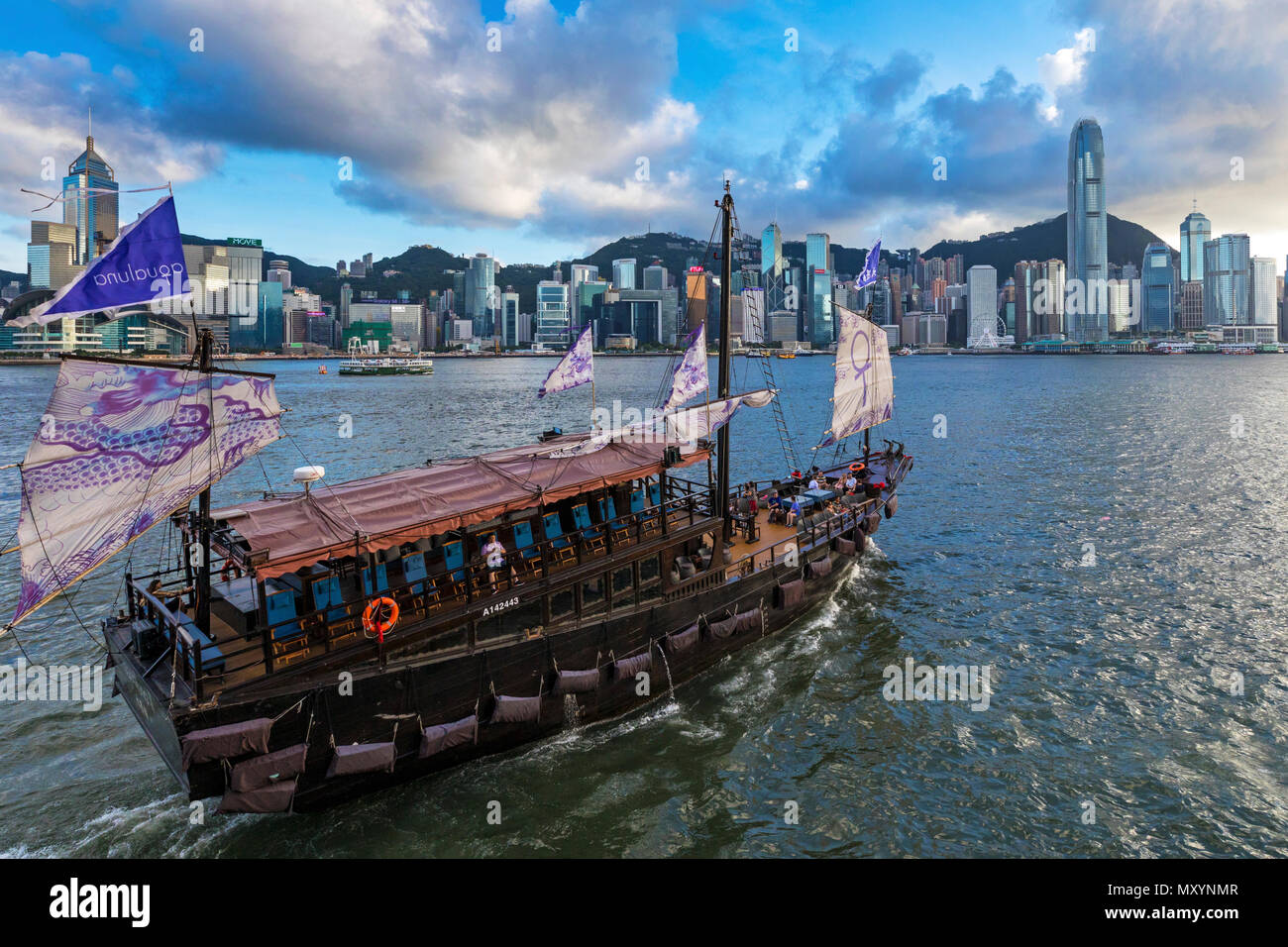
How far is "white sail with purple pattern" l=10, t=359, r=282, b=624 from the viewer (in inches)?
427

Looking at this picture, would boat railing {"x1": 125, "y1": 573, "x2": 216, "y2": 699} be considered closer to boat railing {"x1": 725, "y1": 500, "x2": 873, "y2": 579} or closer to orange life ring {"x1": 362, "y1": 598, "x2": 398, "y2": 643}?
orange life ring {"x1": 362, "y1": 598, "x2": 398, "y2": 643}

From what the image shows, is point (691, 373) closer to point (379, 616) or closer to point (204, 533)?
point (379, 616)

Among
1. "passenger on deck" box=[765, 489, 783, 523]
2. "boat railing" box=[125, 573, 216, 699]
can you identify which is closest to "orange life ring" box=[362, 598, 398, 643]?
"boat railing" box=[125, 573, 216, 699]

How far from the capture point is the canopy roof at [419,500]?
41.2 ft

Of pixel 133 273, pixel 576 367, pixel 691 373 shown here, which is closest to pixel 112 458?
pixel 133 273

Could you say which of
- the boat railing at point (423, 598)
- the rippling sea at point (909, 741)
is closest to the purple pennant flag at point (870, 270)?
the rippling sea at point (909, 741)

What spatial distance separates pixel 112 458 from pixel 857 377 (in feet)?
91.6

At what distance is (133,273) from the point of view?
11.4 meters

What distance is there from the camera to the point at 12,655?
64.2 ft

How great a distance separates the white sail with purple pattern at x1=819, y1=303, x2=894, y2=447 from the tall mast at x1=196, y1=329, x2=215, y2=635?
23.5 m

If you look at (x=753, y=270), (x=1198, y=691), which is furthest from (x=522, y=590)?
(x=753, y=270)
